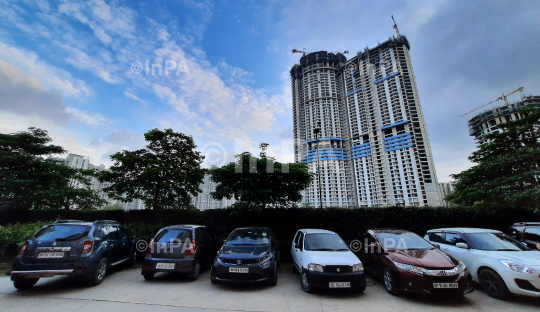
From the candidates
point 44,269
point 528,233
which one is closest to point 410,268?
point 528,233

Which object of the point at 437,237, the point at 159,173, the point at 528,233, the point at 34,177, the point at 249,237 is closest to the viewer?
the point at 249,237

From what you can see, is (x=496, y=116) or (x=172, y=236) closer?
(x=172, y=236)

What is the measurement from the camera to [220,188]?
9.80m

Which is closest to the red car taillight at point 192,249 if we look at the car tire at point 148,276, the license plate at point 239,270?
the car tire at point 148,276

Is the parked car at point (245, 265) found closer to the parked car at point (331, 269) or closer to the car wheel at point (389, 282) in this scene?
the parked car at point (331, 269)

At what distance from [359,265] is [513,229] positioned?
278 inches

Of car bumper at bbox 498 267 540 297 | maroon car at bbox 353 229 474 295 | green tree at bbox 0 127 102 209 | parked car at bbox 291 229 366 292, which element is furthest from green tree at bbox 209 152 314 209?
green tree at bbox 0 127 102 209

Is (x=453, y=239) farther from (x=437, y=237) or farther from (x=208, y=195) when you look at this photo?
(x=208, y=195)

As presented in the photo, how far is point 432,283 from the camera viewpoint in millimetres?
4344

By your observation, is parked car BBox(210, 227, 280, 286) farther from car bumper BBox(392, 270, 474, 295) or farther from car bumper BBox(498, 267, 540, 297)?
car bumper BBox(498, 267, 540, 297)

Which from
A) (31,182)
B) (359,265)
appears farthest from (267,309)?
(31,182)

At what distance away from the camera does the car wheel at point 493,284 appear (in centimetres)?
444

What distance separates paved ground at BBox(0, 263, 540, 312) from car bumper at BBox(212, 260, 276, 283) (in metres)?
0.26

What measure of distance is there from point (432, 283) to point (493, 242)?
8.71 ft
